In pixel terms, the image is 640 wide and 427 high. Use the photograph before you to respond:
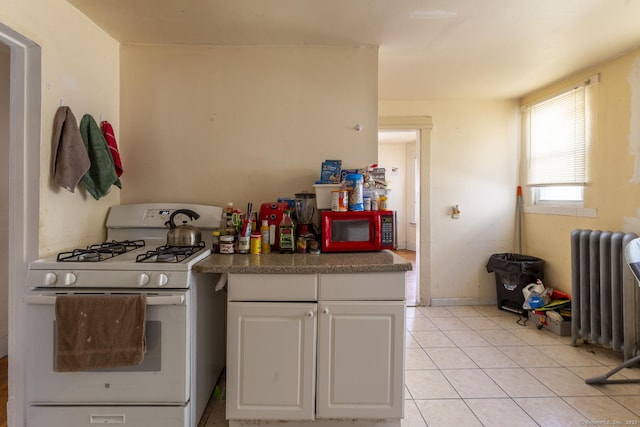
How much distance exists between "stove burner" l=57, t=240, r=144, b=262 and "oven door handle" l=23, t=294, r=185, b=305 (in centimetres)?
17

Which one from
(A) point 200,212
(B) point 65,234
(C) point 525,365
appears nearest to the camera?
(B) point 65,234

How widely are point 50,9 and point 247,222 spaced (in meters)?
1.43

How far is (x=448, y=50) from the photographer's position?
7.83 ft

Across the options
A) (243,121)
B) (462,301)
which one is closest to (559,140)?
(462,301)

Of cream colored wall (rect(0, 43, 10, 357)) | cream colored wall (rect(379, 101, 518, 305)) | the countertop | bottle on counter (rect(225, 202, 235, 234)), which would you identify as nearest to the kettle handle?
bottle on counter (rect(225, 202, 235, 234))

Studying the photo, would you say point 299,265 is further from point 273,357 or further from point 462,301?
point 462,301

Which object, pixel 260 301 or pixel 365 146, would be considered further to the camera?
pixel 365 146

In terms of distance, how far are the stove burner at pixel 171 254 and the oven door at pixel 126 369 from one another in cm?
16

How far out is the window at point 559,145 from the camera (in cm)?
288

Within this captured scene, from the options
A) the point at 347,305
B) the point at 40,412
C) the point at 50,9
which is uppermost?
the point at 50,9

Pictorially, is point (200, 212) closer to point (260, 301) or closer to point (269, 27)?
point (260, 301)

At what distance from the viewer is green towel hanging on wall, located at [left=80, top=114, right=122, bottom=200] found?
1855 mm

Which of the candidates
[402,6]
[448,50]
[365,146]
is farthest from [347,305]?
[448,50]

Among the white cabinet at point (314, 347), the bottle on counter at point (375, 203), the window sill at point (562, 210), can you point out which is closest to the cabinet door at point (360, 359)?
the white cabinet at point (314, 347)
